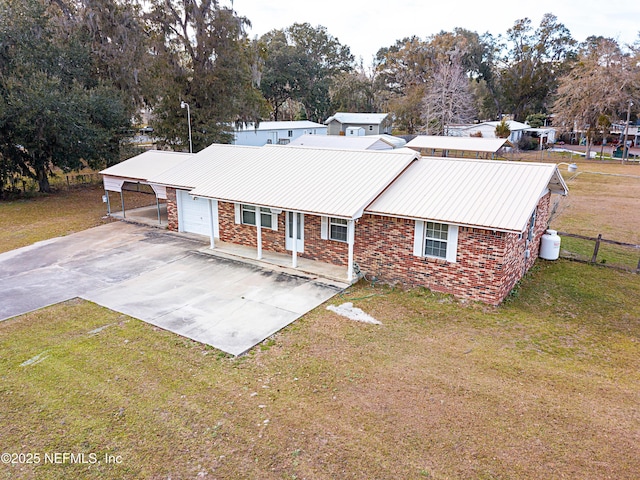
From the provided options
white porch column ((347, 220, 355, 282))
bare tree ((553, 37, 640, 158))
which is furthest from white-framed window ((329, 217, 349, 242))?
bare tree ((553, 37, 640, 158))

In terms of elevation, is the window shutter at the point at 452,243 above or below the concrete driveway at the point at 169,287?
above

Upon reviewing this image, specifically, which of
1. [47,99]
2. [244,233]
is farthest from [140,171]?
[244,233]


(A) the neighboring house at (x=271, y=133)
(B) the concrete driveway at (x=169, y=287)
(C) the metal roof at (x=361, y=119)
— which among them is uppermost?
(C) the metal roof at (x=361, y=119)

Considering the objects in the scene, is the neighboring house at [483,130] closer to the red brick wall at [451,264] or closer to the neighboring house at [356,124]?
the neighboring house at [356,124]

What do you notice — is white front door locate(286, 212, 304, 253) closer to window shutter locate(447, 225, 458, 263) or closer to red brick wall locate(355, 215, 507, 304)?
red brick wall locate(355, 215, 507, 304)

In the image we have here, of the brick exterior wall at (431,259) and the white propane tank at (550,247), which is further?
the white propane tank at (550,247)

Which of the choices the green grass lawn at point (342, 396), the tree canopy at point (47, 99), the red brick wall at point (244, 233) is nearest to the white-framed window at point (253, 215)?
the red brick wall at point (244, 233)

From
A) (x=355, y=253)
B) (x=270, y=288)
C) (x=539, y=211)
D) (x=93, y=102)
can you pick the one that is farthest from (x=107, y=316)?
(x=93, y=102)
